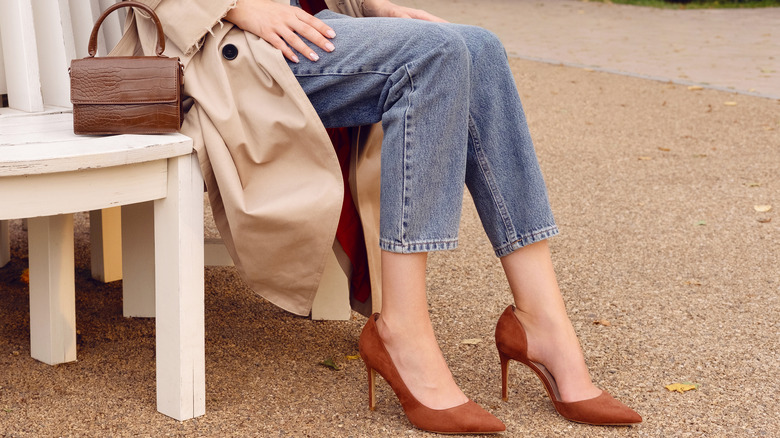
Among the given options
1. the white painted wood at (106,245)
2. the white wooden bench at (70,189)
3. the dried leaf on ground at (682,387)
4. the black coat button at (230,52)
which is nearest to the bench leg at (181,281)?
the white wooden bench at (70,189)

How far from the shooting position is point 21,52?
2.30 meters

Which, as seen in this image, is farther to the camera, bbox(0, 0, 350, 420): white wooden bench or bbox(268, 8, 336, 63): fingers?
bbox(268, 8, 336, 63): fingers

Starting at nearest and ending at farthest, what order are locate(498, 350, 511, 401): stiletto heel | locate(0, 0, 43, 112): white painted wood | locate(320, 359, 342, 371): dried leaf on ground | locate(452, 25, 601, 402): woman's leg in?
locate(452, 25, 601, 402): woman's leg → locate(498, 350, 511, 401): stiletto heel → locate(0, 0, 43, 112): white painted wood → locate(320, 359, 342, 371): dried leaf on ground

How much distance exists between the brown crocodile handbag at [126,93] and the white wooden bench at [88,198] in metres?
0.04

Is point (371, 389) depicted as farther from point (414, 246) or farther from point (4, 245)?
point (4, 245)

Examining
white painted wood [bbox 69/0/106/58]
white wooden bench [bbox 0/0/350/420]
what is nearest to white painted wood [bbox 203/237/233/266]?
white wooden bench [bbox 0/0/350/420]

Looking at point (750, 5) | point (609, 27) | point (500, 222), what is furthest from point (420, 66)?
point (750, 5)

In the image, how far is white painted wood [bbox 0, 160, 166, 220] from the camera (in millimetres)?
1770

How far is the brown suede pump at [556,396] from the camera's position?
6.63 feet

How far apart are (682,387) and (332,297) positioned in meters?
1.01

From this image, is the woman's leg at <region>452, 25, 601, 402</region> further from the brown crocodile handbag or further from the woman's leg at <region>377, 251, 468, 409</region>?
the brown crocodile handbag

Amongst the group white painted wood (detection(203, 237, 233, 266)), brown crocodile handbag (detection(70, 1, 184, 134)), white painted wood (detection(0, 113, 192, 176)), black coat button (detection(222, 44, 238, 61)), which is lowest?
white painted wood (detection(203, 237, 233, 266))

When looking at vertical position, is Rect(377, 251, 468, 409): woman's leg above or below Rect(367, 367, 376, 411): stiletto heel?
above

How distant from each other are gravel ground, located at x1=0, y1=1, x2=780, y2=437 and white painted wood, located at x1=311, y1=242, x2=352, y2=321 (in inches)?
2.0
